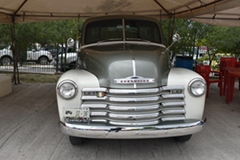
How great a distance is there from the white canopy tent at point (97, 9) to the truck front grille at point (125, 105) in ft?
12.1

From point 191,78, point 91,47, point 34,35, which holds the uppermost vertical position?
point 34,35

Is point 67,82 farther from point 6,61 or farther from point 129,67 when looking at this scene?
point 6,61

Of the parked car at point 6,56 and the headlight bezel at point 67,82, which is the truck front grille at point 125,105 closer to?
the headlight bezel at point 67,82

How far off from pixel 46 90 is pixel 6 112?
8.61 ft

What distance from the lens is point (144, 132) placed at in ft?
10.2

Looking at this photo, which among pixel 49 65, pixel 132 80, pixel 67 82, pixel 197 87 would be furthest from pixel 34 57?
pixel 197 87

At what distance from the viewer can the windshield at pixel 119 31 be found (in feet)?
15.6

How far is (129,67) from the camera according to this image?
3.34 meters

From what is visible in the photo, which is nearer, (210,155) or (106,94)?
(106,94)

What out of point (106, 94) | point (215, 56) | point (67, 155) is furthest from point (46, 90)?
point (215, 56)

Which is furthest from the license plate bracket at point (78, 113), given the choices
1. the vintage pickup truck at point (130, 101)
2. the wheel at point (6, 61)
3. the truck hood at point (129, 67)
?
the wheel at point (6, 61)

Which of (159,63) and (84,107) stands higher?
(159,63)

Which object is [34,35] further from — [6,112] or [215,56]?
[215,56]

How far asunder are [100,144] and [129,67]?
141 centimetres
